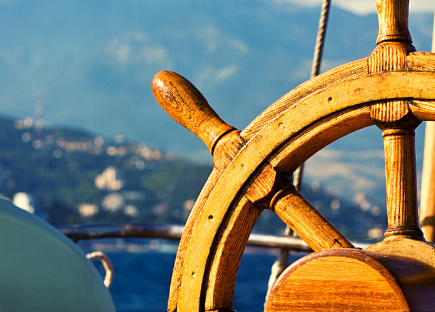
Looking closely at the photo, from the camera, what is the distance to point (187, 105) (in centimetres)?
117

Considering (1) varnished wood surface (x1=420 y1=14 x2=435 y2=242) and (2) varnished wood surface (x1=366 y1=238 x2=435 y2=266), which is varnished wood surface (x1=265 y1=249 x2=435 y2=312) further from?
(1) varnished wood surface (x1=420 y1=14 x2=435 y2=242)

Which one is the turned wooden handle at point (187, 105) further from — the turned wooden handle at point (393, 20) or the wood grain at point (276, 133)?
the turned wooden handle at point (393, 20)

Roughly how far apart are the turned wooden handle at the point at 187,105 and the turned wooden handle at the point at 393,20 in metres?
0.32

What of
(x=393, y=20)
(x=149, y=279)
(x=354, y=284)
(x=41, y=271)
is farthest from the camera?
(x=149, y=279)

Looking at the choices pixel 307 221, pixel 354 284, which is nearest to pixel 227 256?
pixel 307 221

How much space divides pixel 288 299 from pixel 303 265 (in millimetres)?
56

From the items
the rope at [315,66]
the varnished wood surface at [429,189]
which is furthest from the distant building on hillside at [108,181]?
the varnished wood surface at [429,189]

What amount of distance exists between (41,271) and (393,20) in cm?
82

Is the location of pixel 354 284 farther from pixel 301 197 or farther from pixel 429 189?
pixel 429 189

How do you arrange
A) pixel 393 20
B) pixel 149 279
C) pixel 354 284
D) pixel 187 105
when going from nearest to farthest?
1. pixel 354 284
2. pixel 393 20
3. pixel 187 105
4. pixel 149 279

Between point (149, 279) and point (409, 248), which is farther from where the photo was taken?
point (149, 279)

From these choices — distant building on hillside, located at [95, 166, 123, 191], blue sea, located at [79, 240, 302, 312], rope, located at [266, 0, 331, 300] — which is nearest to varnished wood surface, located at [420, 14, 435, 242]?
rope, located at [266, 0, 331, 300]

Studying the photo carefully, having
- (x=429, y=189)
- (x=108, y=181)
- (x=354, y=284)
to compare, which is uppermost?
(x=108, y=181)

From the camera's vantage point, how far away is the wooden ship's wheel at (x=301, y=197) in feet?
3.02
